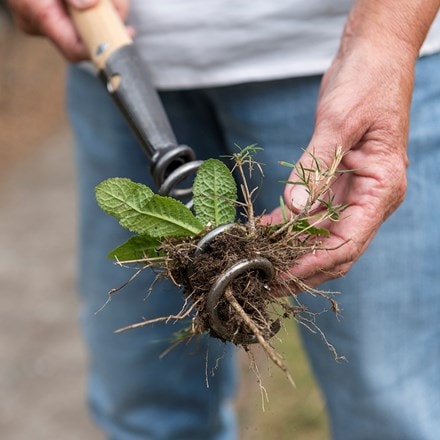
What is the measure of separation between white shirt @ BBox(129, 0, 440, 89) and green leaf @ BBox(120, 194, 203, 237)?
1.68 ft

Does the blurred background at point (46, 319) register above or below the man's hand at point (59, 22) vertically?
below

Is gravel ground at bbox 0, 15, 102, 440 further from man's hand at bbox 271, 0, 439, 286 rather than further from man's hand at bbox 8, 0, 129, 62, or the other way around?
man's hand at bbox 271, 0, 439, 286

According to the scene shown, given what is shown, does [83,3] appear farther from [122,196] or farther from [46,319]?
[46,319]

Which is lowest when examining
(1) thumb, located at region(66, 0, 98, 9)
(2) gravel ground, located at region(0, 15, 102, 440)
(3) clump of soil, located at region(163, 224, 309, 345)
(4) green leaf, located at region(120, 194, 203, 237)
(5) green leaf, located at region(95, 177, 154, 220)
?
(2) gravel ground, located at region(0, 15, 102, 440)

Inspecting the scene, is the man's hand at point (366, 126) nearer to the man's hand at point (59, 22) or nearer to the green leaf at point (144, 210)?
the green leaf at point (144, 210)

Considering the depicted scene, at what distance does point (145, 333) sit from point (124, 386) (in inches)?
6.5

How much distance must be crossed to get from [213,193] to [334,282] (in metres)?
0.48

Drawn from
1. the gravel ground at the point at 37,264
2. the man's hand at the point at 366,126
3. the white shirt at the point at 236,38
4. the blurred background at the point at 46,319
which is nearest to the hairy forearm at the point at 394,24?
the man's hand at the point at 366,126

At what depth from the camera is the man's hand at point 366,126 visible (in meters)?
1.32

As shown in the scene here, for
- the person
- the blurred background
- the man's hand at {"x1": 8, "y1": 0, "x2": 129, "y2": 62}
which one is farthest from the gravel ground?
the man's hand at {"x1": 8, "y1": 0, "x2": 129, "y2": 62}

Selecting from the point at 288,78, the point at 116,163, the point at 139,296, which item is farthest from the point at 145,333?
the point at 288,78

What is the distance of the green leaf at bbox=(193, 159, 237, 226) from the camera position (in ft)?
4.41

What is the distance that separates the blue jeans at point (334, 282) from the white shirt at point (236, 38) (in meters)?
0.04

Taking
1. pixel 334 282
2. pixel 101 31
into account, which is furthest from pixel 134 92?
pixel 334 282
